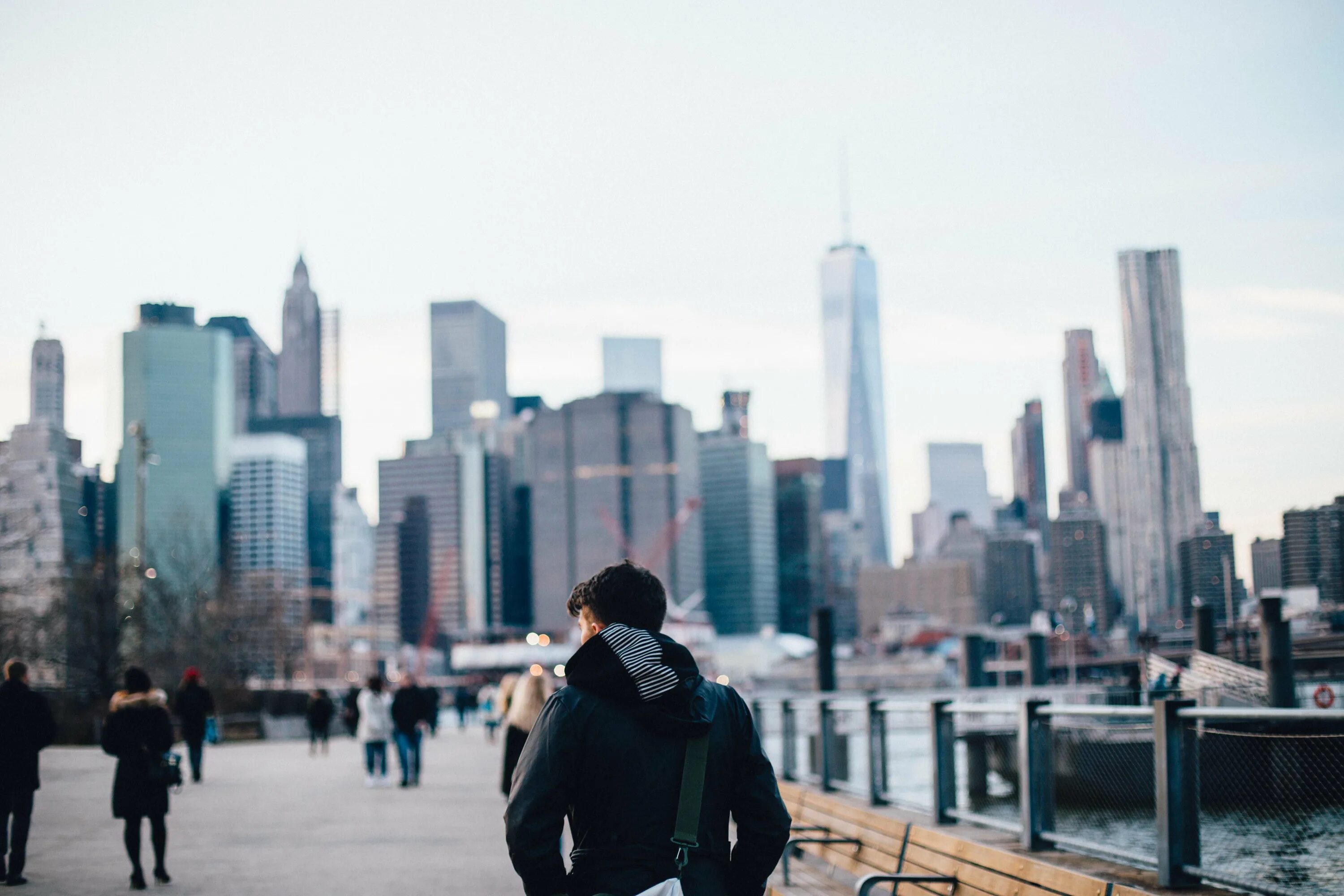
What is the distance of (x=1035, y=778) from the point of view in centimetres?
1005

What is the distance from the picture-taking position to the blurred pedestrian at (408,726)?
2217 centimetres

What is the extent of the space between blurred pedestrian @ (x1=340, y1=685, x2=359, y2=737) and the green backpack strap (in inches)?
1368

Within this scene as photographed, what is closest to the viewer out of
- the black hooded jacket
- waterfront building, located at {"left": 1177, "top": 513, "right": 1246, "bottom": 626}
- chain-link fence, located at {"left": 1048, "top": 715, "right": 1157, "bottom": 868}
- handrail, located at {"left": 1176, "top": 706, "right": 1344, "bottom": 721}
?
the black hooded jacket

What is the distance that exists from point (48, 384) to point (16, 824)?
35.5m

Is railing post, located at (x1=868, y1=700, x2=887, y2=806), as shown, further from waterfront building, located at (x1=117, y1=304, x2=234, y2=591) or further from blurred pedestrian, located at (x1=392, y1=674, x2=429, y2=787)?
waterfront building, located at (x1=117, y1=304, x2=234, y2=591)

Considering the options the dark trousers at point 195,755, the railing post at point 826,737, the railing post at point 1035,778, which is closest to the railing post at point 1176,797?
the railing post at point 1035,778

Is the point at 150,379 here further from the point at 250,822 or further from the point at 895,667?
the point at 250,822

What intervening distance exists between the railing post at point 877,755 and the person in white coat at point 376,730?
9.84 m

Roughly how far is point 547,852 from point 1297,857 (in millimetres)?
5350

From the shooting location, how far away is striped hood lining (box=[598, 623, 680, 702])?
4191mm

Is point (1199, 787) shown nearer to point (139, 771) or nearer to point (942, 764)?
point (942, 764)

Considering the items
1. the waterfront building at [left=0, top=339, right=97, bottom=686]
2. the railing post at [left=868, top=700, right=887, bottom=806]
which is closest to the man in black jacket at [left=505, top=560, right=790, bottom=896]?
the railing post at [left=868, top=700, right=887, bottom=806]

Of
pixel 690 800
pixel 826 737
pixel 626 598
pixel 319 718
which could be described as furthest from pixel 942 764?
pixel 319 718

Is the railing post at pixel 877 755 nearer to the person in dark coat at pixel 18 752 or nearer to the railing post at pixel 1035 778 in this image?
the railing post at pixel 1035 778
